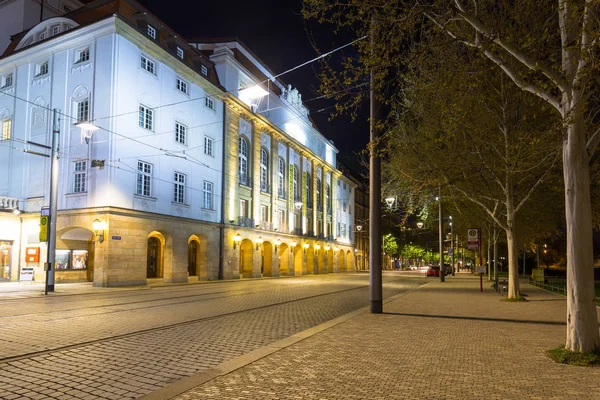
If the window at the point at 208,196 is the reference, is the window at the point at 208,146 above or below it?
above

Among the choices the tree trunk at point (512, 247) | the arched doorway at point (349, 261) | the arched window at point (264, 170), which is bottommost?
the arched doorway at point (349, 261)

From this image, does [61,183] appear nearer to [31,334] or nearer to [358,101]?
[31,334]

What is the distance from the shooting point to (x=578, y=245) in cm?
809

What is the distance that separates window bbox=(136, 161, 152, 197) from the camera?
1193 inches

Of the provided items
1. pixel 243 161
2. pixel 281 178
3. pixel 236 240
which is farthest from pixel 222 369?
pixel 281 178

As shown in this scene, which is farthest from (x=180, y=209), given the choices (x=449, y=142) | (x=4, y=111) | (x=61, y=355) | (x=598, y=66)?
(x=598, y=66)

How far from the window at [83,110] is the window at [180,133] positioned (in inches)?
239

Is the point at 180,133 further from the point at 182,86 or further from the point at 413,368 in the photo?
the point at 413,368

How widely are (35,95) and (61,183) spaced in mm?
7110

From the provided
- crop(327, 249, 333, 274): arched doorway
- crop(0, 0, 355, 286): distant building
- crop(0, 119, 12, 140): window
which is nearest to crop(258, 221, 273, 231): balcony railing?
crop(0, 0, 355, 286): distant building

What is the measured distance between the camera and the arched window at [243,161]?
A: 42531 mm

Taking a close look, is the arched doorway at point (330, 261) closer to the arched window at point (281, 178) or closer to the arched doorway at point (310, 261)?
the arched doorway at point (310, 261)

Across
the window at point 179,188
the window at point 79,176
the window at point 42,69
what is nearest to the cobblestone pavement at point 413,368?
the window at point 79,176

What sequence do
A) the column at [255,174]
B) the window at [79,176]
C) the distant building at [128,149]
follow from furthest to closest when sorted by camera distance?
the column at [255,174], the window at [79,176], the distant building at [128,149]
